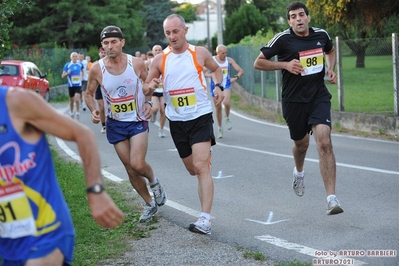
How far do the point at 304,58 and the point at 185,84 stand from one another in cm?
139

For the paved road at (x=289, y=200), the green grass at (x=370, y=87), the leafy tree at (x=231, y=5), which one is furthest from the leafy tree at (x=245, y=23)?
the paved road at (x=289, y=200)

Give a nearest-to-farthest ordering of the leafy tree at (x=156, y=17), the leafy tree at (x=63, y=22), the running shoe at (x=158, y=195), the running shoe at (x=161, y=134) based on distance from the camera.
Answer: the running shoe at (x=158, y=195)
the running shoe at (x=161, y=134)
the leafy tree at (x=63, y=22)
the leafy tree at (x=156, y=17)

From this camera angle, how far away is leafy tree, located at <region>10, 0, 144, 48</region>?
5781 centimetres

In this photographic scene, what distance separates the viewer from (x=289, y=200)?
9219 mm

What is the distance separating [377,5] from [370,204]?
11999 mm

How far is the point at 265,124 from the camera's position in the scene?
1991 cm

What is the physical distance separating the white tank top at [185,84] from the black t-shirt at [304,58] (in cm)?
102

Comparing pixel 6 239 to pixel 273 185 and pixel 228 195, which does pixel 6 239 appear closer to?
pixel 228 195

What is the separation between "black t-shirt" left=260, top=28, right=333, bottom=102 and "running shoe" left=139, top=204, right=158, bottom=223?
1870mm

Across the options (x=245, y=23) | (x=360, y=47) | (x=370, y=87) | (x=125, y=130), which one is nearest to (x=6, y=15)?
(x=125, y=130)

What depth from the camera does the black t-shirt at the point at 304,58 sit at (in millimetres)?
8375

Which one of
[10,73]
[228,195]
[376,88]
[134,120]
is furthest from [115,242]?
[10,73]

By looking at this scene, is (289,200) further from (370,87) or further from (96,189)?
(370,87)

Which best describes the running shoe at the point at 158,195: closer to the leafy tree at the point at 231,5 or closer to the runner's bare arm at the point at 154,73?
the runner's bare arm at the point at 154,73
